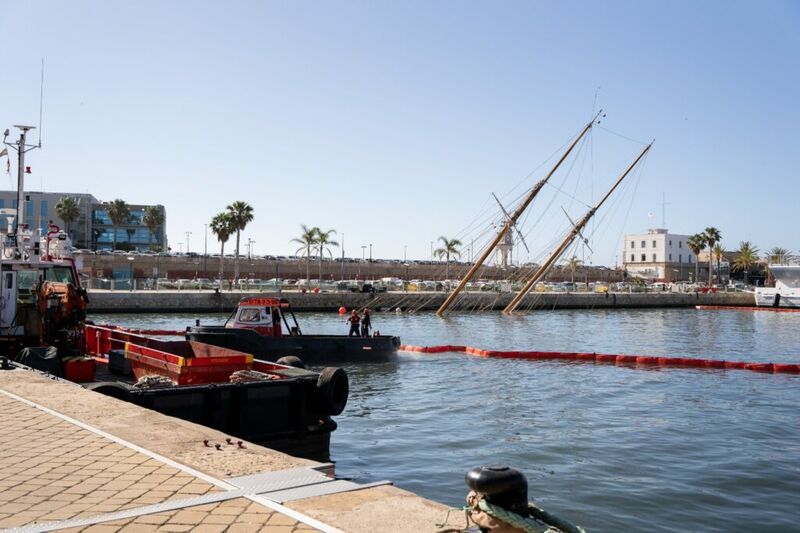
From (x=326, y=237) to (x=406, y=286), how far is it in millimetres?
21857

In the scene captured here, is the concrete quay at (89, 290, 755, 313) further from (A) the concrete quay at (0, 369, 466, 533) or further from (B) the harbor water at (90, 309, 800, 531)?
(A) the concrete quay at (0, 369, 466, 533)

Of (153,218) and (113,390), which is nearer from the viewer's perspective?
(113,390)

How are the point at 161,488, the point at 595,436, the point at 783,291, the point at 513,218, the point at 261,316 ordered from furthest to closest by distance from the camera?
the point at 783,291 < the point at 513,218 < the point at 261,316 < the point at 595,436 < the point at 161,488

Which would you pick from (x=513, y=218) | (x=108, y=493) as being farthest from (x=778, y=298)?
(x=108, y=493)

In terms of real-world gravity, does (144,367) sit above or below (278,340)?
above

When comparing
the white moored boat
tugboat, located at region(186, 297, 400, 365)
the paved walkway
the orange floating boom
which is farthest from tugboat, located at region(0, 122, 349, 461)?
the white moored boat

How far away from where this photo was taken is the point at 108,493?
697cm

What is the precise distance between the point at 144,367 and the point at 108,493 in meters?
10.8

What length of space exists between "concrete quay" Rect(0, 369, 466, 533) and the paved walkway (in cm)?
1

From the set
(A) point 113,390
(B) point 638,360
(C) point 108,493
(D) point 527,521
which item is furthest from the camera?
(B) point 638,360

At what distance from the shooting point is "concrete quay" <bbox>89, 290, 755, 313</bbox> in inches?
2527

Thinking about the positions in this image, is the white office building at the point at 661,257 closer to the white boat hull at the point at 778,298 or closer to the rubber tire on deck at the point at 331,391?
the white boat hull at the point at 778,298

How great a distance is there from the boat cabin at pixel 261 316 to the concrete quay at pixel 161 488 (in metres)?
18.6

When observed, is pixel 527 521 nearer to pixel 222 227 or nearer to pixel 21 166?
pixel 21 166
